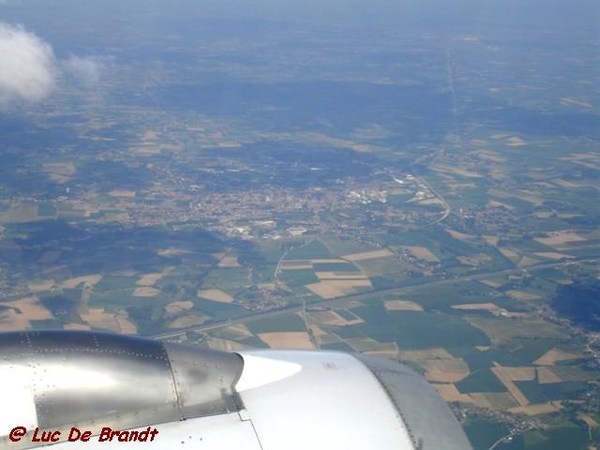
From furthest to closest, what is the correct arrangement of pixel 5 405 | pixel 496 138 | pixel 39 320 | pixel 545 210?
1. pixel 496 138
2. pixel 545 210
3. pixel 39 320
4. pixel 5 405

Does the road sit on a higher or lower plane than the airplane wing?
lower

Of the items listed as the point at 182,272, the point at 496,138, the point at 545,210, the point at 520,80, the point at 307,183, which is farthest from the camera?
the point at 520,80

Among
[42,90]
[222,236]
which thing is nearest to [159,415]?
[222,236]

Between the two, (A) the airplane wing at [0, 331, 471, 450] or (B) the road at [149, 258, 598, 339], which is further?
(B) the road at [149, 258, 598, 339]

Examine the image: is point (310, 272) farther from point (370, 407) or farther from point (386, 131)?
point (386, 131)

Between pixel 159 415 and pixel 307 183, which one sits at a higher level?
pixel 159 415

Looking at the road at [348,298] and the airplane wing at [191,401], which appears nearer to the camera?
the airplane wing at [191,401]

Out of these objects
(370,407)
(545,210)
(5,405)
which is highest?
(5,405)

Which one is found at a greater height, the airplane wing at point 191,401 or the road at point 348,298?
the airplane wing at point 191,401
